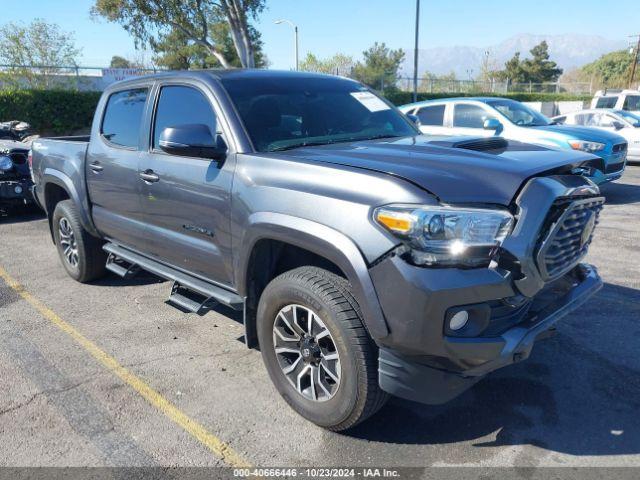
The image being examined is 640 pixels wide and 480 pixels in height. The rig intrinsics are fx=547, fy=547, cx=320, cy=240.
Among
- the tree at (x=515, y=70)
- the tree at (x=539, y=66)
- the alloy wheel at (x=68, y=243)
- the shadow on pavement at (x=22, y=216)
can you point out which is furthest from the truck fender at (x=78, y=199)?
the tree at (x=539, y=66)

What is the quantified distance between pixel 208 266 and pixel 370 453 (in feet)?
5.32

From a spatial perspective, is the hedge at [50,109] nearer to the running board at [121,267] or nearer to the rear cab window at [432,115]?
the rear cab window at [432,115]

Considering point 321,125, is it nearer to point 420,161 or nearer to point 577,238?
point 420,161

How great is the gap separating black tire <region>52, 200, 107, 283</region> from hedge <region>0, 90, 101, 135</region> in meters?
16.4

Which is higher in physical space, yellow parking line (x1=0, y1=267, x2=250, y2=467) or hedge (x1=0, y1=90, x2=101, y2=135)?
hedge (x1=0, y1=90, x2=101, y2=135)

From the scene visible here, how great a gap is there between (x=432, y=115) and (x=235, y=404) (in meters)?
8.41

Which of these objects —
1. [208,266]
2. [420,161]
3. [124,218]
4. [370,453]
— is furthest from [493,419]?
[124,218]

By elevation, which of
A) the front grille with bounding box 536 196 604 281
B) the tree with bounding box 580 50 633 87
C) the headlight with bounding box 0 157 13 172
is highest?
the tree with bounding box 580 50 633 87

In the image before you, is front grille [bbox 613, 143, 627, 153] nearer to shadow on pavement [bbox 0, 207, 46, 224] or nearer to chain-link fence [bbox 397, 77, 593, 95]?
shadow on pavement [bbox 0, 207, 46, 224]

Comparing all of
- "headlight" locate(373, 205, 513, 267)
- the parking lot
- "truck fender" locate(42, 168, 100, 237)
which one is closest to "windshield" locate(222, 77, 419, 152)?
"headlight" locate(373, 205, 513, 267)

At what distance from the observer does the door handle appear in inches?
157

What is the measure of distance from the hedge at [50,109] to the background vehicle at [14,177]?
12.1 m

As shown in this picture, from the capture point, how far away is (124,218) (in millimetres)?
4551

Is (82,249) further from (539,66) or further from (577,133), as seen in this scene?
(539,66)
